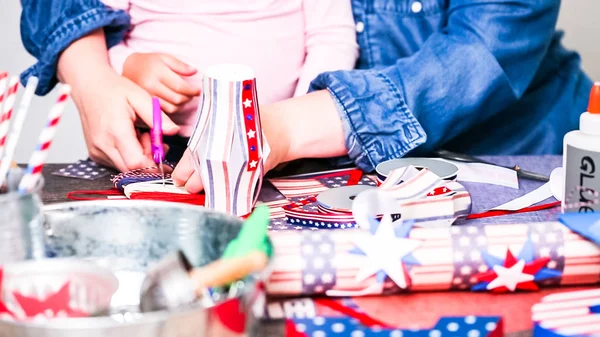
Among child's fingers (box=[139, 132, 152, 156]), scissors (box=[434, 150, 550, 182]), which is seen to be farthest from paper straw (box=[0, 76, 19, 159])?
scissors (box=[434, 150, 550, 182])

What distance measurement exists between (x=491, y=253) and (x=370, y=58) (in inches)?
24.9

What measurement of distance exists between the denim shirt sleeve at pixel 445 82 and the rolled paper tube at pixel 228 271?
1.67 feet

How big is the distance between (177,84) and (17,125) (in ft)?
1.51

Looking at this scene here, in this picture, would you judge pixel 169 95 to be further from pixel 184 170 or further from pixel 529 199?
pixel 529 199

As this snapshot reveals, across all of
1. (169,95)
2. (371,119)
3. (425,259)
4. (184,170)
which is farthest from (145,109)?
(425,259)

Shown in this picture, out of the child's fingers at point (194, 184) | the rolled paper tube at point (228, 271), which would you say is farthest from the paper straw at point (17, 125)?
the child's fingers at point (194, 184)

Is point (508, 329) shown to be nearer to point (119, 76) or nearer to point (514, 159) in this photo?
point (514, 159)

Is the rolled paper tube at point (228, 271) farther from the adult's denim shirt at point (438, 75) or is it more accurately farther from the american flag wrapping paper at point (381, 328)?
the adult's denim shirt at point (438, 75)

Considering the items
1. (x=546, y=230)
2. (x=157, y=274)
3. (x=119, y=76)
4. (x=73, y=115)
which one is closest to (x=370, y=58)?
(x=119, y=76)

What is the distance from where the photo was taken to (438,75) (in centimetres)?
97

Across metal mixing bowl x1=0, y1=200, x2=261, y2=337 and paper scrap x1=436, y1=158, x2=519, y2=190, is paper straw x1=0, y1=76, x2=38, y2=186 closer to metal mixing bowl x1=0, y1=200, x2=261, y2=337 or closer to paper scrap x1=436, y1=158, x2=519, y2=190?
metal mixing bowl x1=0, y1=200, x2=261, y2=337

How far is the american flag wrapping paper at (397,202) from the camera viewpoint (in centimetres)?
66

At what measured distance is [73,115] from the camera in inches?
86.0

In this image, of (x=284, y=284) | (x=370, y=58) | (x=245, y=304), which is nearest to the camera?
(x=245, y=304)
